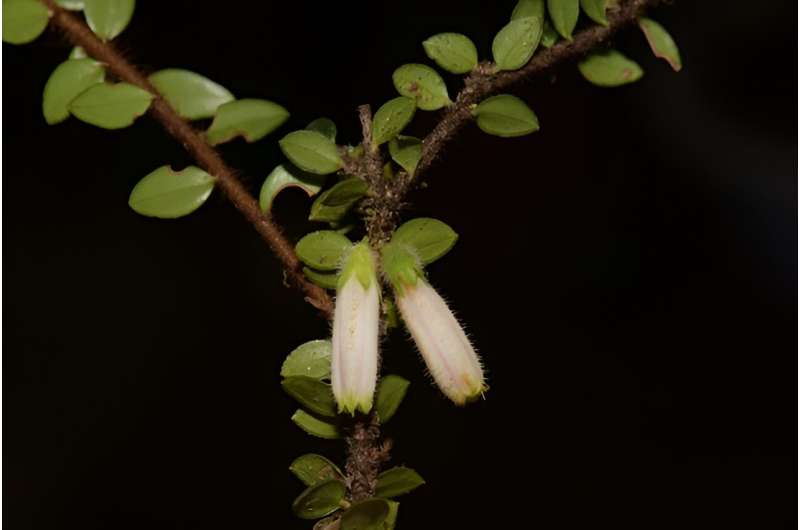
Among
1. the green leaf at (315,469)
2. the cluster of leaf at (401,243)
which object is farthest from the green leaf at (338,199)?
the green leaf at (315,469)

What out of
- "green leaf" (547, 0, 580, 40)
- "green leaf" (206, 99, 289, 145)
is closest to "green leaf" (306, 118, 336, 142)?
"green leaf" (206, 99, 289, 145)

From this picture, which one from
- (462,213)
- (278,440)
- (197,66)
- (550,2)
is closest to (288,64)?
(197,66)

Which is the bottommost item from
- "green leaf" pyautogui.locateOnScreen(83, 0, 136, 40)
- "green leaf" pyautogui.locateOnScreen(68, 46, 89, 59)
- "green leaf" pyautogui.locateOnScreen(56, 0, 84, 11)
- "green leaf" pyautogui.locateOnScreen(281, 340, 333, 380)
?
"green leaf" pyautogui.locateOnScreen(281, 340, 333, 380)

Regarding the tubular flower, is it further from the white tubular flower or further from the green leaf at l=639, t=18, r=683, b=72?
the green leaf at l=639, t=18, r=683, b=72

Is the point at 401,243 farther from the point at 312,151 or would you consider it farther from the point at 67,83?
the point at 67,83

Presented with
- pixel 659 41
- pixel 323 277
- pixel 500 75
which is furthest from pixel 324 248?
pixel 659 41

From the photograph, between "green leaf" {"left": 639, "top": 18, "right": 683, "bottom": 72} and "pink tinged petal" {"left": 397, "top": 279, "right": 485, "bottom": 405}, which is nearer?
"pink tinged petal" {"left": 397, "top": 279, "right": 485, "bottom": 405}

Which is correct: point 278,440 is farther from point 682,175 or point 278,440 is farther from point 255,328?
point 682,175
